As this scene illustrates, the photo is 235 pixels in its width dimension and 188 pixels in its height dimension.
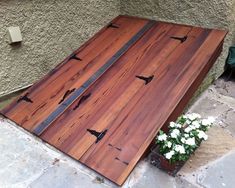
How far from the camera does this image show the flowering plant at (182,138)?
1.66m

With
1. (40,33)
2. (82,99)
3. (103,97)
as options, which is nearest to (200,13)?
(103,97)

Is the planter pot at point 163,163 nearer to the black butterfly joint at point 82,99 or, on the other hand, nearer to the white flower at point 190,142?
the white flower at point 190,142

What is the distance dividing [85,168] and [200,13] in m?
1.72

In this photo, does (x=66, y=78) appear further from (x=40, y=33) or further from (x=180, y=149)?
(x=180, y=149)

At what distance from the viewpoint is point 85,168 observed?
183cm

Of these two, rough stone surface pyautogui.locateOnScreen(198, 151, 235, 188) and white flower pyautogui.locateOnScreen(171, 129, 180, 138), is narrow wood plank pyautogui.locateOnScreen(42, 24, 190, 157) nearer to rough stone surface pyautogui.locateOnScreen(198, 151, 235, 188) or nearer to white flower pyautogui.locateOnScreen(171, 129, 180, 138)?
white flower pyautogui.locateOnScreen(171, 129, 180, 138)

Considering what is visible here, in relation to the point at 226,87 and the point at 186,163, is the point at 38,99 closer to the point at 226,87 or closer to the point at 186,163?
the point at 186,163

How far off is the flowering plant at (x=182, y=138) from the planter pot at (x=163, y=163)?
0.14 ft

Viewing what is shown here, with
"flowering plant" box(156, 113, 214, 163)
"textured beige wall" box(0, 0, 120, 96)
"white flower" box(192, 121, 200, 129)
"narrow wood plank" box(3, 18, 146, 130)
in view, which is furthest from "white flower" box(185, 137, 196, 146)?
"textured beige wall" box(0, 0, 120, 96)

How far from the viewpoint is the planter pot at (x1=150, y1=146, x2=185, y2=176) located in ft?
5.65

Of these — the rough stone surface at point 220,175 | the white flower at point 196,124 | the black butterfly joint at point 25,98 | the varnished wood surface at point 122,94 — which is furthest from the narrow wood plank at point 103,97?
the rough stone surface at point 220,175

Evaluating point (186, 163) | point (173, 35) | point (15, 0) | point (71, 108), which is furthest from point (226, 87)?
point (15, 0)

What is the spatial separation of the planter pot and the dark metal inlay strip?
79cm

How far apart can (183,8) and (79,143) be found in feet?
5.26
